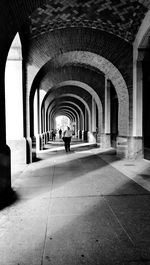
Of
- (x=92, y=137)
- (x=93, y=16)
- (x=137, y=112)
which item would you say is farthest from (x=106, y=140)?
(x=93, y=16)

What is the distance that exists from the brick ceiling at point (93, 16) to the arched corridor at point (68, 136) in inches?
1.3

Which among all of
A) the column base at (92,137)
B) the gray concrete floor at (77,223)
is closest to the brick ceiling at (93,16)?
the gray concrete floor at (77,223)

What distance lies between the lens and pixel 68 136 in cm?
1303

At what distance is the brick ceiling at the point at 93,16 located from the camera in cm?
722

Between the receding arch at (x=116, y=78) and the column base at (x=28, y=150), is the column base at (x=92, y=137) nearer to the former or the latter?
the receding arch at (x=116, y=78)

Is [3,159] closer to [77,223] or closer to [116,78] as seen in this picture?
[77,223]

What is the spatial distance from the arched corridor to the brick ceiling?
0.11ft

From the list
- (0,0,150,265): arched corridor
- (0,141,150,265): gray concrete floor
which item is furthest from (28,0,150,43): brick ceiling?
(0,141,150,265): gray concrete floor

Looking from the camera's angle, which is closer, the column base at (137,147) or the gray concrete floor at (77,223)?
the gray concrete floor at (77,223)

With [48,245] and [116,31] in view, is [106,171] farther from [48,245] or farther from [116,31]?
[116,31]

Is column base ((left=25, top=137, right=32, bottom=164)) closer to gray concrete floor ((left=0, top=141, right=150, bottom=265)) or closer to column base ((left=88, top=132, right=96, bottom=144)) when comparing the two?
gray concrete floor ((left=0, top=141, right=150, bottom=265))

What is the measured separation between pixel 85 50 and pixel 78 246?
28.1 ft

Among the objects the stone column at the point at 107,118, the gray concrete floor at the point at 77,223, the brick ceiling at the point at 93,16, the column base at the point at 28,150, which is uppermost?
the brick ceiling at the point at 93,16

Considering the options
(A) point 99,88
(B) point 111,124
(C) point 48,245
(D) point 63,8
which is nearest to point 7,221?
(C) point 48,245
